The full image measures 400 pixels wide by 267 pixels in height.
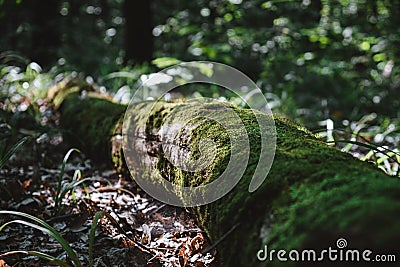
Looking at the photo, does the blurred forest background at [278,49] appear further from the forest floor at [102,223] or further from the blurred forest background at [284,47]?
the forest floor at [102,223]

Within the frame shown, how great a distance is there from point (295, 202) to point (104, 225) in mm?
1345

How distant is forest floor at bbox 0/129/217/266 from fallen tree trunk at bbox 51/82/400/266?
186mm

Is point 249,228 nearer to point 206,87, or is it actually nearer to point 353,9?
point 206,87

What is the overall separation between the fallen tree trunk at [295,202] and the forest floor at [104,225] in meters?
0.19

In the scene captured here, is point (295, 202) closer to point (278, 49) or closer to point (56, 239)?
point (56, 239)

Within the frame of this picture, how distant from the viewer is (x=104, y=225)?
2291mm

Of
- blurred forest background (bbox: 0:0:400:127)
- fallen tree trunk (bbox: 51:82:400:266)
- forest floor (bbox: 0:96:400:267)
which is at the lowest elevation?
blurred forest background (bbox: 0:0:400:127)

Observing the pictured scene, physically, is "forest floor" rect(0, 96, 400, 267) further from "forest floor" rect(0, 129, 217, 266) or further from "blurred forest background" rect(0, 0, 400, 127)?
"blurred forest background" rect(0, 0, 400, 127)

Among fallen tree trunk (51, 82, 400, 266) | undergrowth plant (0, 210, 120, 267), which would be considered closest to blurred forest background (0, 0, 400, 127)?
fallen tree trunk (51, 82, 400, 266)

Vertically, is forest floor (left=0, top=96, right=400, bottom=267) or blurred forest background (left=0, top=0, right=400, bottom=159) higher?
forest floor (left=0, top=96, right=400, bottom=267)

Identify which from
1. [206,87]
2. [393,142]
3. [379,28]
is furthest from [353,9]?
[393,142]

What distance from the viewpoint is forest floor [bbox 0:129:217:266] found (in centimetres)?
199

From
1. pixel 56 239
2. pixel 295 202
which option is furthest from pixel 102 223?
pixel 295 202

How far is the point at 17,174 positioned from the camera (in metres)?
3.16
